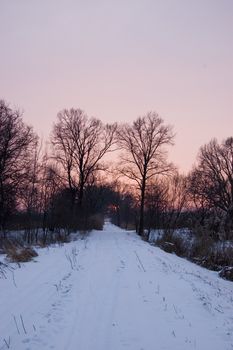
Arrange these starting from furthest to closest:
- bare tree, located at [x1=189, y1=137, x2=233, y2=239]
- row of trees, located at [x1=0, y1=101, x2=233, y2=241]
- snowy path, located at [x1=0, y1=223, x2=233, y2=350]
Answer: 1. bare tree, located at [x1=189, y1=137, x2=233, y2=239]
2. row of trees, located at [x1=0, y1=101, x2=233, y2=241]
3. snowy path, located at [x1=0, y1=223, x2=233, y2=350]

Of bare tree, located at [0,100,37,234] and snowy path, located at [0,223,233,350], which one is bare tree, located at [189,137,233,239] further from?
snowy path, located at [0,223,233,350]

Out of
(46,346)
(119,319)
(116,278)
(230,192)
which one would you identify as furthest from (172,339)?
(230,192)

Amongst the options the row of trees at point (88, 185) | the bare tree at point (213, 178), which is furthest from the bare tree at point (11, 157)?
the bare tree at point (213, 178)

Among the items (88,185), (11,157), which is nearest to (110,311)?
(11,157)

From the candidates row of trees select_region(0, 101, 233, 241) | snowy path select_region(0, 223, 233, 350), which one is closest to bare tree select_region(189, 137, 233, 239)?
row of trees select_region(0, 101, 233, 241)

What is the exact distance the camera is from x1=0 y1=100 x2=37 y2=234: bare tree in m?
33.5

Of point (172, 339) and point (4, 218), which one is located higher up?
point (4, 218)

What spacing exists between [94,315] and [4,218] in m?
28.1

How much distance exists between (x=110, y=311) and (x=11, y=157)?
28.2 metres

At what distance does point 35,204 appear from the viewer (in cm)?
2909

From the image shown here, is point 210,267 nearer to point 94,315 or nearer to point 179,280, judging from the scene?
point 179,280

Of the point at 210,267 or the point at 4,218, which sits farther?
the point at 4,218

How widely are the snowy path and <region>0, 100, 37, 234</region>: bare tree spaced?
21714 mm

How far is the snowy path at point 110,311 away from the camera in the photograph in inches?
239
